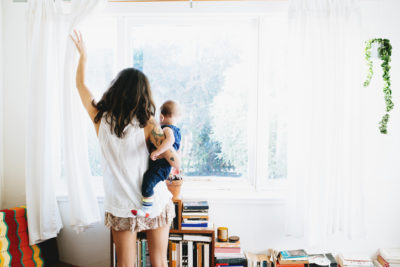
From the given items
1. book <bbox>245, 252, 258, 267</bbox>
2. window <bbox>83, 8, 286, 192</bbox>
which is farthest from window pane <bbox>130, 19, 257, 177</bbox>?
book <bbox>245, 252, 258, 267</bbox>

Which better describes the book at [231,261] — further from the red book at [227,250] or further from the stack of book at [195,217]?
the stack of book at [195,217]

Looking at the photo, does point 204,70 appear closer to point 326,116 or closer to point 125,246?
point 326,116

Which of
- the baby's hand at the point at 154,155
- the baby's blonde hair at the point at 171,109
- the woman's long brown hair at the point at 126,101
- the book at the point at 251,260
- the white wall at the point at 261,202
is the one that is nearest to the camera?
the woman's long brown hair at the point at 126,101

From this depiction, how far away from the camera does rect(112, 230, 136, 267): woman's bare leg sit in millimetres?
1613

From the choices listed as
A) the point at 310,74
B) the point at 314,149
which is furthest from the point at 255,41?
the point at 314,149

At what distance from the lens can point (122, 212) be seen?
1.58m

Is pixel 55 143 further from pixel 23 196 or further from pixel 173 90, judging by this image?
pixel 173 90

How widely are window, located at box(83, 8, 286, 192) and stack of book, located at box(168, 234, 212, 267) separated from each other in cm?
70

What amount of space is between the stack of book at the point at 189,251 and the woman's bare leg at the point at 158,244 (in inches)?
19.8

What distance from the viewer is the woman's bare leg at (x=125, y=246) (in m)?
1.61

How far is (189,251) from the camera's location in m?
2.20

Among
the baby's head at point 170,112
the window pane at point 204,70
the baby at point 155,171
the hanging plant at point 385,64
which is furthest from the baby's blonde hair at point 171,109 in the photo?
the hanging plant at point 385,64

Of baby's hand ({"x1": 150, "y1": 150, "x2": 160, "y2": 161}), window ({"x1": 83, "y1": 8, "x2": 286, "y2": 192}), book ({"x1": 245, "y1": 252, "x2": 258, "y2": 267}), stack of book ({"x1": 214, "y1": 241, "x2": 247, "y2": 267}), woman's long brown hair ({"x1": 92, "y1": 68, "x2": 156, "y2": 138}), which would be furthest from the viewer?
window ({"x1": 83, "y1": 8, "x2": 286, "y2": 192})

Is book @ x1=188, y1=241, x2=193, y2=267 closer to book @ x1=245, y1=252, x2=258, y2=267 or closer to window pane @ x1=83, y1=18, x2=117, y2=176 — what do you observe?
book @ x1=245, y1=252, x2=258, y2=267
